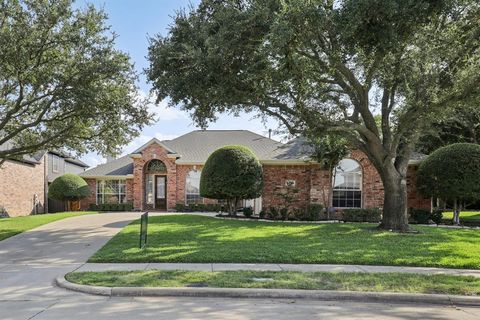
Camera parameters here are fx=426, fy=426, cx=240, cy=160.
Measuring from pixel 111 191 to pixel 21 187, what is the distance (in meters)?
6.07

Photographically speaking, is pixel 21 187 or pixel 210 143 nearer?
pixel 21 187

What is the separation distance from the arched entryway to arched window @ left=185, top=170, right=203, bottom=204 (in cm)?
186

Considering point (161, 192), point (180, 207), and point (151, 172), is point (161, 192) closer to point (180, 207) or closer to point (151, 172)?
point (151, 172)

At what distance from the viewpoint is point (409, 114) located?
15500 millimetres

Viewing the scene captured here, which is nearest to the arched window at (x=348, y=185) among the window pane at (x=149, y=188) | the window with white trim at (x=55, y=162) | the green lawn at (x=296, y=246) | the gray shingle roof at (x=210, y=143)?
the gray shingle roof at (x=210, y=143)

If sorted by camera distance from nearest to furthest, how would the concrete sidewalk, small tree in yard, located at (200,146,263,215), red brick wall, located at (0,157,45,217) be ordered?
the concrete sidewalk, small tree in yard, located at (200,146,263,215), red brick wall, located at (0,157,45,217)

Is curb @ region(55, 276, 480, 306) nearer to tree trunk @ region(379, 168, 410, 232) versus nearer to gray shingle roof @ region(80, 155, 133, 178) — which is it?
tree trunk @ region(379, 168, 410, 232)

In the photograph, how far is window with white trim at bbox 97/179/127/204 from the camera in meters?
30.6

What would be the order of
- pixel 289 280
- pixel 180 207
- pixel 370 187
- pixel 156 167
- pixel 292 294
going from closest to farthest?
pixel 292 294, pixel 289 280, pixel 370 187, pixel 180 207, pixel 156 167

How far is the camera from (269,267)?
9344 mm

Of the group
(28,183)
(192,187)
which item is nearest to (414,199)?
(192,187)

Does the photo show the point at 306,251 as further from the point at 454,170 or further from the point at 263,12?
the point at 454,170

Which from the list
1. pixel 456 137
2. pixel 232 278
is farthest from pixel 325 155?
pixel 456 137

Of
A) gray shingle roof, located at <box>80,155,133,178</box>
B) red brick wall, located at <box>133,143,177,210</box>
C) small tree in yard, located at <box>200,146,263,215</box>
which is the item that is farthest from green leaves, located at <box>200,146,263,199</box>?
gray shingle roof, located at <box>80,155,133,178</box>
